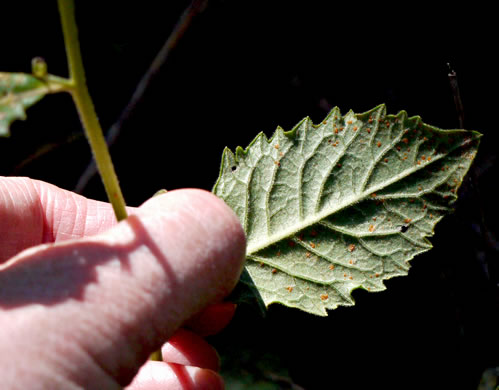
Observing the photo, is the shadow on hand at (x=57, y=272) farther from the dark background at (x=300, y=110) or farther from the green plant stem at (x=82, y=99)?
the dark background at (x=300, y=110)

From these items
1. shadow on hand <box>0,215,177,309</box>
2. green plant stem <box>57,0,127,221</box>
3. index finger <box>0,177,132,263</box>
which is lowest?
index finger <box>0,177,132,263</box>

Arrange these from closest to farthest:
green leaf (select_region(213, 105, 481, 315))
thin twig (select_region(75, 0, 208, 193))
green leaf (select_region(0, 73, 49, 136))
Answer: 1. green leaf (select_region(0, 73, 49, 136))
2. green leaf (select_region(213, 105, 481, 315))
3. thin twig (select_region(75, 0, 208, 193))

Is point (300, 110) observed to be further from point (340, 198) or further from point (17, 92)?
point (17, 92)

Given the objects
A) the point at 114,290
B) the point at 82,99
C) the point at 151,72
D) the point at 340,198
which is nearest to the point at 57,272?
the point at 114,290

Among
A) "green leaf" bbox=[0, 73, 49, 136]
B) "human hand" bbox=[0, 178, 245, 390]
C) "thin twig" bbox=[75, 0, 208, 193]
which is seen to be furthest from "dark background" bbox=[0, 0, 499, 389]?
"green leaf" bbox=[0, 73, 49, 136]

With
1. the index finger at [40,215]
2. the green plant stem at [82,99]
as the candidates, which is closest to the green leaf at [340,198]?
the green plant stem at [82,99]

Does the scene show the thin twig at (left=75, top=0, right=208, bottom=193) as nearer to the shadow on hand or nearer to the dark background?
the dark background
